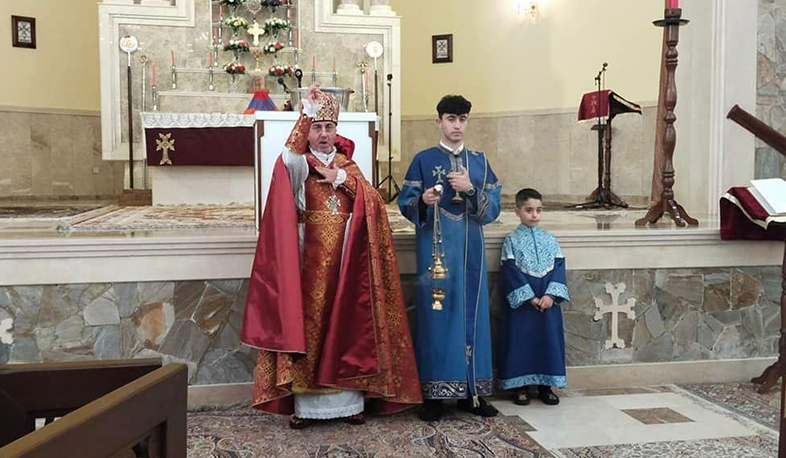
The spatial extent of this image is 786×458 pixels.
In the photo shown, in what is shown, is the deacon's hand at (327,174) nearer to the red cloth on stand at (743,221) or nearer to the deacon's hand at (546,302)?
A: the deacon's hand at (546,302)

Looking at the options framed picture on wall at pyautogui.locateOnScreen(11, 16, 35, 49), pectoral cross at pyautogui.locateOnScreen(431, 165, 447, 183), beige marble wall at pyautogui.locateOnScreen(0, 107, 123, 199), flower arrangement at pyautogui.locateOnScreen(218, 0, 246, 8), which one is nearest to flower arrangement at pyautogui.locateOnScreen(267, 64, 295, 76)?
flower arrangement at pyautogui.locateOnScreen(218, 0, 246, 8)

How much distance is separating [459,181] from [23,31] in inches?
379

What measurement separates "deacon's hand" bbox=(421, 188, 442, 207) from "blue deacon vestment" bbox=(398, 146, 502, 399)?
14 cm

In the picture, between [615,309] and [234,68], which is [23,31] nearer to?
[234,68]

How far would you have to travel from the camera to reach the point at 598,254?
5.07 meters

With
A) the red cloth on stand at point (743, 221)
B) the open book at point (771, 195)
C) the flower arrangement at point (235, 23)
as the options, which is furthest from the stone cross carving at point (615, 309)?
the flower arrangement at point (235, 23)

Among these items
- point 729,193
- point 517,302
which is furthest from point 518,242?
point 729,193

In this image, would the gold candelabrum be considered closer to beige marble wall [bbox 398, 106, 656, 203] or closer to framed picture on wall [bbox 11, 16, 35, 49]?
beige marble wall [bbox 398, 106, 656, 203]

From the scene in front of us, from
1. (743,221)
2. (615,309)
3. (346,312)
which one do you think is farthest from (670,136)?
(346,312)

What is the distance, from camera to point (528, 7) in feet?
37.8

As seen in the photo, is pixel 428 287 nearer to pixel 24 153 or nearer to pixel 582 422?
pixel 582 422

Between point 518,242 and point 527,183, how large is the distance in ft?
24.0

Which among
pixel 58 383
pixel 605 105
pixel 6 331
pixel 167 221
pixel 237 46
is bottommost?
pixel 6 331

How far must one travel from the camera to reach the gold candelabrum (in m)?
3.99
